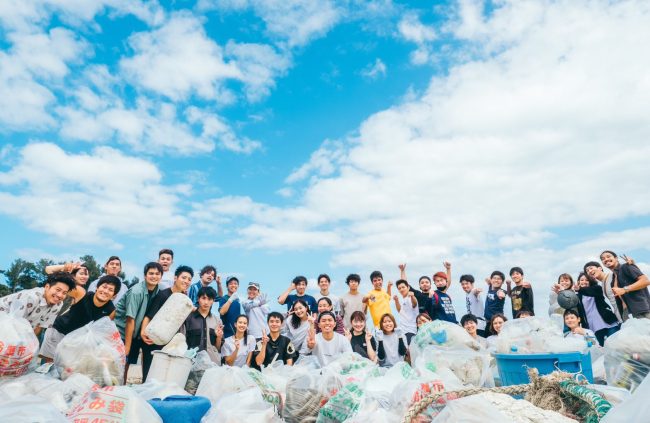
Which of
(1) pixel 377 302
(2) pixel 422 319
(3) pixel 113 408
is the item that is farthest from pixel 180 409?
(1) pixel 377 302

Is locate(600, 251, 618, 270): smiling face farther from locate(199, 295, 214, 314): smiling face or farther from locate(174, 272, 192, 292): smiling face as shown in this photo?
locate(174, 272, 192, 292): smiling face

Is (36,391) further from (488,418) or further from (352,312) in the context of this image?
(352,312)

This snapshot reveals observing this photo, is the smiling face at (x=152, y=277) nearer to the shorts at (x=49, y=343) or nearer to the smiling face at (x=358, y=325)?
the shorts at (x=49, y=343)

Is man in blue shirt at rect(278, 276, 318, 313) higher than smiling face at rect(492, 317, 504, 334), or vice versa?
man in blue shirt at rect(278, 276, 318, 313)

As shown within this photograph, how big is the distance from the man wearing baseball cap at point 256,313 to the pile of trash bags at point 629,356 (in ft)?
14.2

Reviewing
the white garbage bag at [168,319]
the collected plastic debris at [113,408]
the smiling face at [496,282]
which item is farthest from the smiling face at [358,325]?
the collected plastic debris at [113,408]

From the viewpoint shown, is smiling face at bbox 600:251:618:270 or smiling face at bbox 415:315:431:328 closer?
smiling face at bbox 600:251:618:270

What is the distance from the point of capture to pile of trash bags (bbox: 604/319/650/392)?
3.41 meters

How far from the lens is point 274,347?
588 cm

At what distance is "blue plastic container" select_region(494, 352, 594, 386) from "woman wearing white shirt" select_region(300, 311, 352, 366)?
109 inches

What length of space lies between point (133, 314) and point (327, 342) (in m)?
2.44

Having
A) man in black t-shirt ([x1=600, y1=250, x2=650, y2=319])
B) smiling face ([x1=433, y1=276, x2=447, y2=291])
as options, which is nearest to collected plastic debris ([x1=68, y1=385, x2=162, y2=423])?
smiling face ([x1=433, y1=276, x2=447, y2=291])

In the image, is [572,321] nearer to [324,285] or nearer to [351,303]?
[351,303]

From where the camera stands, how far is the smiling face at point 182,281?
5.28 meters
